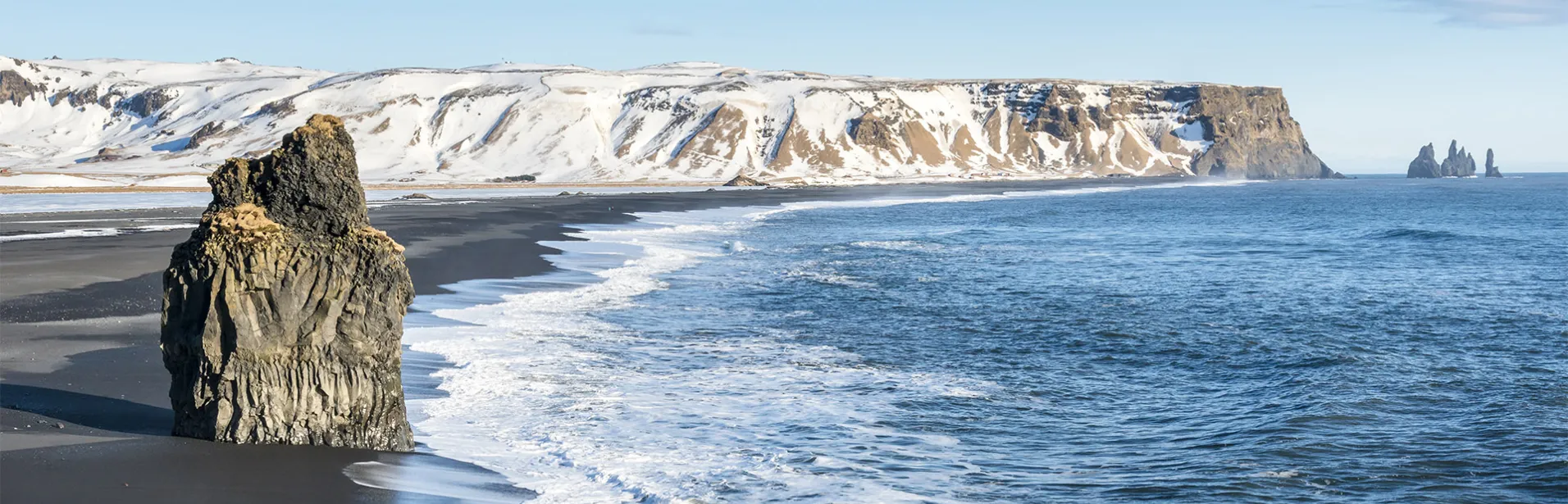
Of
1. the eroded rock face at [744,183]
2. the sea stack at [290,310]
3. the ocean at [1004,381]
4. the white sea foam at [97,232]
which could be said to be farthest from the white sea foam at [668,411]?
the eroded rock face at [744,183]

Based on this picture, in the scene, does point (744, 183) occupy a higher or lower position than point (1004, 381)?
higher

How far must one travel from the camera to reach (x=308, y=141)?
1223cm

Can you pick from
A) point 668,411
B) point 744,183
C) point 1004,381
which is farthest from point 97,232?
point 744,183

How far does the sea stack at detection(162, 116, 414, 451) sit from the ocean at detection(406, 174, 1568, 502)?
1.35m

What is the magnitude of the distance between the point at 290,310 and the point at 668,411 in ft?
16.2

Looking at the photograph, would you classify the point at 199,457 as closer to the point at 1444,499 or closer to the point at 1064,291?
the point at 1444,499

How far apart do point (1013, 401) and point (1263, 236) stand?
4371 cm

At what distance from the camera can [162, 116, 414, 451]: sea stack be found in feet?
37.5

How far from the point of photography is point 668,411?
1510cm

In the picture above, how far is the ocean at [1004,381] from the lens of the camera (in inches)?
482

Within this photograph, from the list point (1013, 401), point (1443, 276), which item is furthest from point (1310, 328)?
point (1443, 276)

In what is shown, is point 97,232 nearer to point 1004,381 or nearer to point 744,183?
point 1004,381

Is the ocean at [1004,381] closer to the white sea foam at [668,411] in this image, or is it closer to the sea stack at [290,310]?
the white sea foam at [668,411]

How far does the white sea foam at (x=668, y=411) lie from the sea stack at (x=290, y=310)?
129 cm
